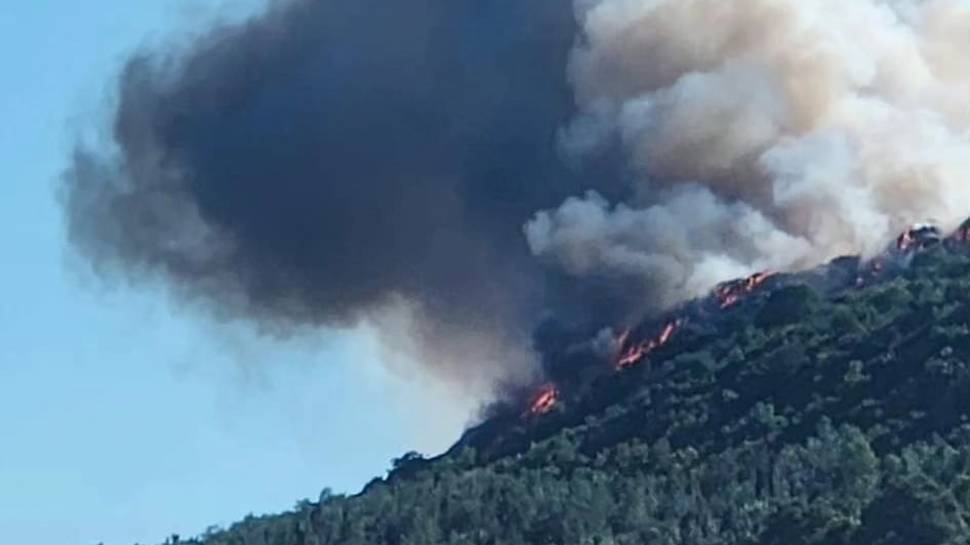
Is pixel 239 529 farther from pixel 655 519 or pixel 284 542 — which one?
pixel 655 519

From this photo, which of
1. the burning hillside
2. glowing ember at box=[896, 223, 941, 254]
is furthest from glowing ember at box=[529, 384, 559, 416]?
glowing ember at box=[896, 223, 941, 254]

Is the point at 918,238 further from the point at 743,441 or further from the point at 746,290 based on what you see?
the point at 743,441

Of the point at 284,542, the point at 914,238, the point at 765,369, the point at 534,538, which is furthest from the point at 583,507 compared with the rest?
the point at 914,238

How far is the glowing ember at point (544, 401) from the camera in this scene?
111 meters

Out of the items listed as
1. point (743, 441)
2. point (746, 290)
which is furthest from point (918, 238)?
point (743, 441)

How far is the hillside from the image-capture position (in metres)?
83.4

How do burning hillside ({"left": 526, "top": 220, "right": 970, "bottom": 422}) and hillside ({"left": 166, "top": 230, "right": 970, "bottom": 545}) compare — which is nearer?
hillside ({"left": 166, "top": 230, "right": 970, "bottom": 545})

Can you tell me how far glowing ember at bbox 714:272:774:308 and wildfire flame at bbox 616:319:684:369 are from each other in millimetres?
1867

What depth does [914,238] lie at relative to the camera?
119 m

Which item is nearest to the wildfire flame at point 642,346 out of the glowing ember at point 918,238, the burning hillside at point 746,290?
the burning hillside at point 746,290

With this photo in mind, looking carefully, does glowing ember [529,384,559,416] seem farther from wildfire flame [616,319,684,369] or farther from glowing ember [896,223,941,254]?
glowing ember [896,223,941,254]

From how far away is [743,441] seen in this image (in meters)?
97.6

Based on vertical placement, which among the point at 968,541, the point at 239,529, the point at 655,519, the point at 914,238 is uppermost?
the point at 914,238

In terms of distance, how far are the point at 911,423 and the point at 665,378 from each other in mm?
13772
